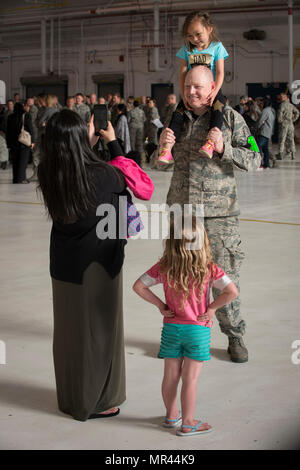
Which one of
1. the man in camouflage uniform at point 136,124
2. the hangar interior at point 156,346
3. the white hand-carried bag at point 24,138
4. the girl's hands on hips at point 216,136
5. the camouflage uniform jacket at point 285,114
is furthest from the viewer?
the man in camouflage uniform at point 136,124

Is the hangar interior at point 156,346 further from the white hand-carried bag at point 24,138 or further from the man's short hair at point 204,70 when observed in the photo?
the man's short hair at point 204,70

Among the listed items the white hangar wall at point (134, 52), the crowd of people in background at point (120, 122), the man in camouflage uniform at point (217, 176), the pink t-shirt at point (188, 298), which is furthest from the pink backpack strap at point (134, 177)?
the white hangar wall at point (134, 52)

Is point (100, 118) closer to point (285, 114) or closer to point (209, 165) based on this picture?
point (209, 165)

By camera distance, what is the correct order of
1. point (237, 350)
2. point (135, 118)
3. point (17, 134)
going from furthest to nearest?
point (135, 118)
point (17, 134)
point (237, 350)

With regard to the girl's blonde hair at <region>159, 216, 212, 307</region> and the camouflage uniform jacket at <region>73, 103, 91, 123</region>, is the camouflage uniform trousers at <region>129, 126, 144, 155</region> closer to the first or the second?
the camouflage uniform jacket at <region>73, 103, 91, 123</region>

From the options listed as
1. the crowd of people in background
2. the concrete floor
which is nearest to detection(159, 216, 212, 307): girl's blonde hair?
the concrete floor

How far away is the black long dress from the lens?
2.97 m

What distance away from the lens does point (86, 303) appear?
2996 mm

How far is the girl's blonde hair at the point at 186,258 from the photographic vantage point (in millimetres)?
2855

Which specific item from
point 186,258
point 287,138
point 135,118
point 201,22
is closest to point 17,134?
point 135,118

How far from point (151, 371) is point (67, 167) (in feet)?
4.45

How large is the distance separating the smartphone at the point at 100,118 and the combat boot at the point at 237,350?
1.47m

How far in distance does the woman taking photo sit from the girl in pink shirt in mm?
220

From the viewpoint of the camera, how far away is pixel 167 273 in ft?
9.39
